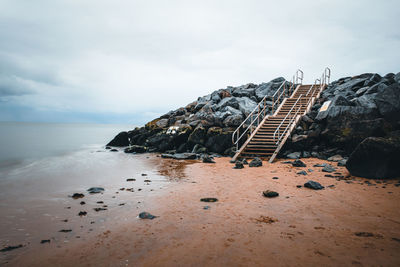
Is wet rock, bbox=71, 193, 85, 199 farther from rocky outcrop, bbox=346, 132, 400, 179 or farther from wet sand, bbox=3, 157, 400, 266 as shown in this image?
rocky outcrop, bbox=346, 132, 400, 179

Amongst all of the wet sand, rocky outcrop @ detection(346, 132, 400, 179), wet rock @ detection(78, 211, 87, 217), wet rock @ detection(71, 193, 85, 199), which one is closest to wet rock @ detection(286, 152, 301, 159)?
rocky outcrop @ detection(346, 132, 400, 179)

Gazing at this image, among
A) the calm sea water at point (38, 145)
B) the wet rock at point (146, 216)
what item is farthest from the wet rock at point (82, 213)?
the calm sea water at point (38, 145)

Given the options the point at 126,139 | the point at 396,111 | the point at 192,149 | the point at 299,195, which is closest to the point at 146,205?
the point at 299,195

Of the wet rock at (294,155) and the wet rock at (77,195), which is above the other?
the wet rock at (294,155)

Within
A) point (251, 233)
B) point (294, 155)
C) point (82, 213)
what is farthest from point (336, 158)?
point (82, 213)

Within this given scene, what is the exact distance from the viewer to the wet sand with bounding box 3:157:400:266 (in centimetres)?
319

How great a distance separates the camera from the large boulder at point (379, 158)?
6.63 meters

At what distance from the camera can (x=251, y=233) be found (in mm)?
3910

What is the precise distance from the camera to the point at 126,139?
23.6m

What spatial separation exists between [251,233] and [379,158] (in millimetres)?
5443

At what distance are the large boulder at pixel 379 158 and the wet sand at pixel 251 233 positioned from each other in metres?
0.60

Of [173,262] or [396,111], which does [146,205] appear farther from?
[396,111]

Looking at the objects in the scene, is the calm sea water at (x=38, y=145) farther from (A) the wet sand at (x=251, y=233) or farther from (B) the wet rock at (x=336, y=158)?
(B) the wet rock at (x=336, y=158)

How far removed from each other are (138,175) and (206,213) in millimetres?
5183
